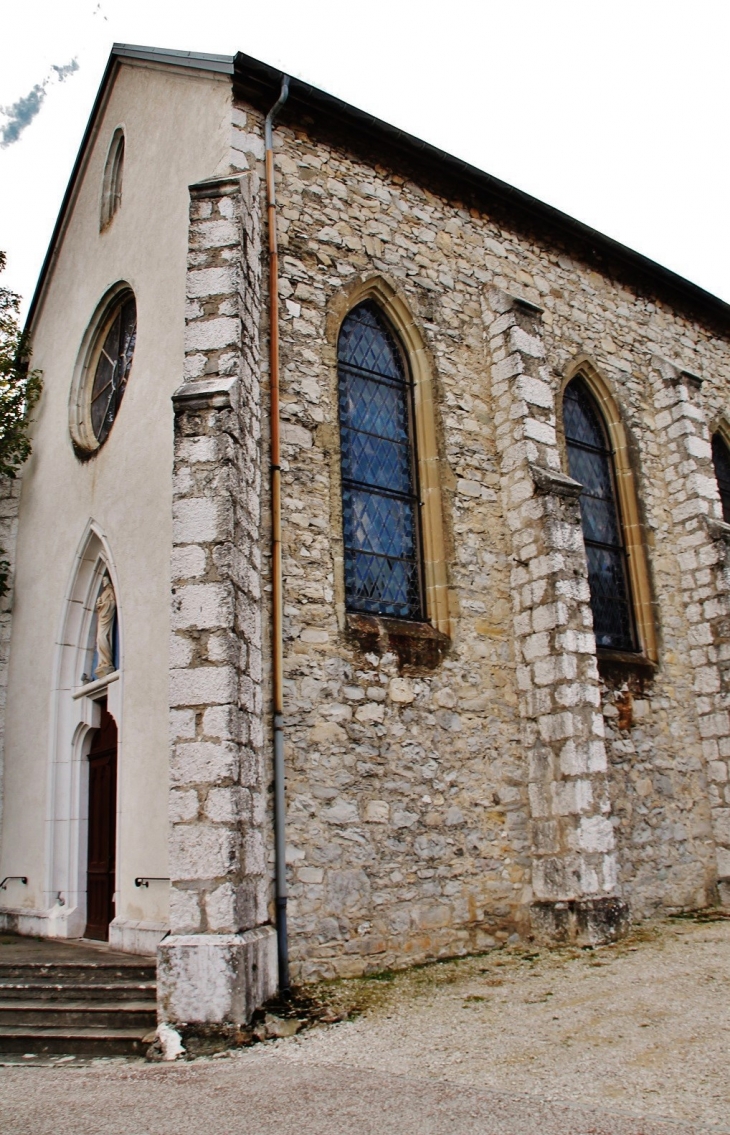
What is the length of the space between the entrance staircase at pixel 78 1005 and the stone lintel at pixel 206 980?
29 cm

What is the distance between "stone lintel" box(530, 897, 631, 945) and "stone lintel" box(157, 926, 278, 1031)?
3.12 m

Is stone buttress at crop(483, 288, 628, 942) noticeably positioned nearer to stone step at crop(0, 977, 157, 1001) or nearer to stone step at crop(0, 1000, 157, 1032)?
stone step at crop(0, 977, 157, 1001)

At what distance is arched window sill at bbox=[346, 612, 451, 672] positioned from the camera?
24.8ft

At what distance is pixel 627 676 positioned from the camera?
959cm

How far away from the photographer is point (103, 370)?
10.3 meters

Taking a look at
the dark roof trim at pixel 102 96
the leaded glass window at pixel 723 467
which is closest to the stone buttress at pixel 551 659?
the dark roof trim at pixel 102 96

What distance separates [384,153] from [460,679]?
540 centimetres

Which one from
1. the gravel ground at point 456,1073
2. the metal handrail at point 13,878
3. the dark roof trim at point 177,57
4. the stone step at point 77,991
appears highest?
the dark roof trim at point 177,57

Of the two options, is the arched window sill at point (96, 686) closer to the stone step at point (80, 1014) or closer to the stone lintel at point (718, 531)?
the stone step at point (80, 1014)

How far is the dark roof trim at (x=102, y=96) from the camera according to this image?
8484 mm

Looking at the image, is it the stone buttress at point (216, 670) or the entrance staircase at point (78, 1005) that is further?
the entrance staircase at point (78, 1005)

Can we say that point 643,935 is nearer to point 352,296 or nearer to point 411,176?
point 352,296

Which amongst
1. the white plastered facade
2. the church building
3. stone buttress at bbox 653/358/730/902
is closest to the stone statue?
the church building

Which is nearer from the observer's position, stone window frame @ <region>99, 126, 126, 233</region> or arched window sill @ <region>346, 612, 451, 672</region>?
arched window sill @ <region>346, 612, 451, 672</region>
